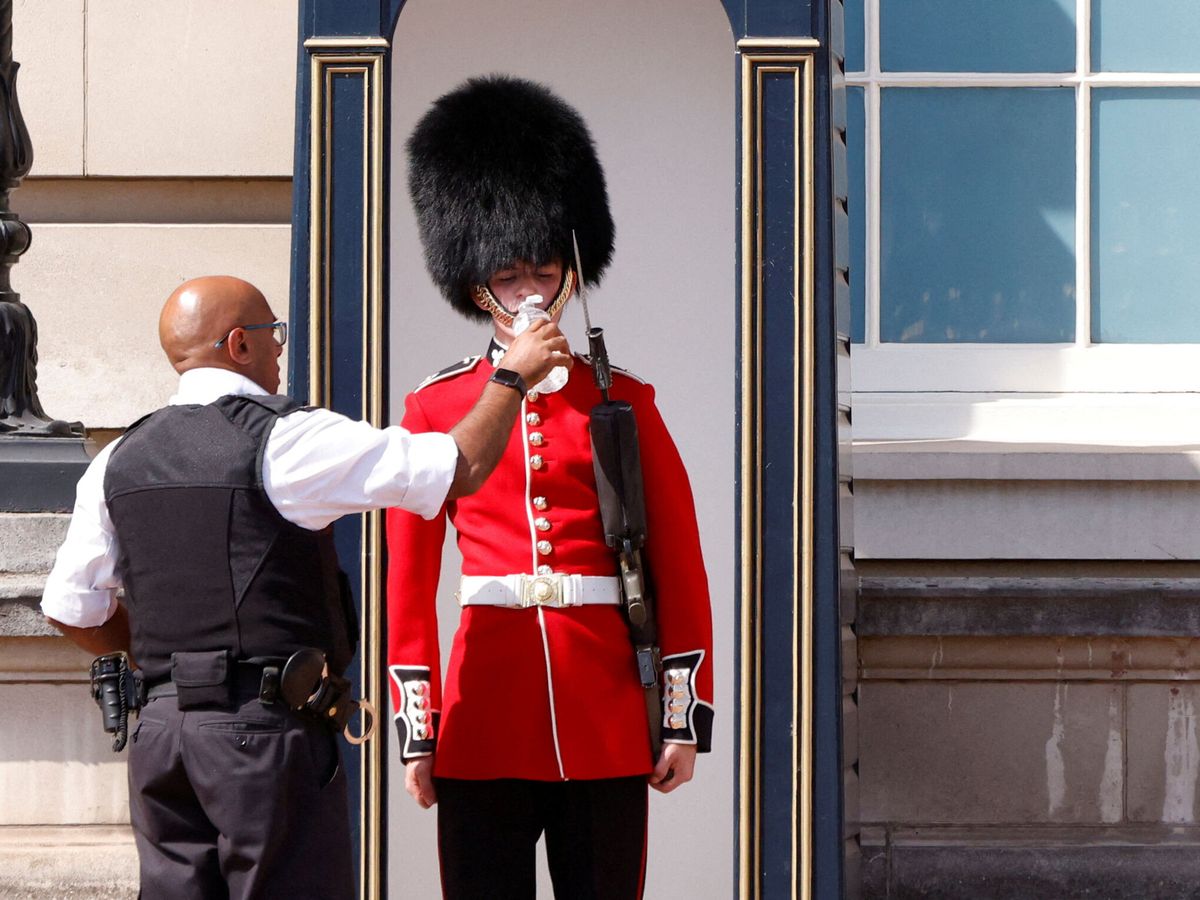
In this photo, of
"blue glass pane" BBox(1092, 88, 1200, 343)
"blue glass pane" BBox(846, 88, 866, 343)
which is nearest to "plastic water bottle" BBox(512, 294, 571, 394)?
"blue glass pane" BBox(846, 88, 866, 343)

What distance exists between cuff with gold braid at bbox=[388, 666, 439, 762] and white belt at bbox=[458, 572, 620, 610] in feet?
0.48

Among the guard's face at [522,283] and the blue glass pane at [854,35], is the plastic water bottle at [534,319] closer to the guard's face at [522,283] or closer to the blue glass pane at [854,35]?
the guard's face at [522,283]

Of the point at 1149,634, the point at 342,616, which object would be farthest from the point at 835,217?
the point at 1149,634

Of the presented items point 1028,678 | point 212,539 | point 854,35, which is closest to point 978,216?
point 854,35

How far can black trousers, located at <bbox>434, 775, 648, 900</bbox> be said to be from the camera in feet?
9.11

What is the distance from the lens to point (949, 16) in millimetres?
4625

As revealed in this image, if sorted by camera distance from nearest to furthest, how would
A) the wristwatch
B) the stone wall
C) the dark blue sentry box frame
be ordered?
the wristwatch, the dark blue sentry box frame, the stone wall

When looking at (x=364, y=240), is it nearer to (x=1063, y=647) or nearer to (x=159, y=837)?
(x=159, y=837)

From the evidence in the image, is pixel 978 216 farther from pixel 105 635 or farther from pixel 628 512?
pixel 105 635

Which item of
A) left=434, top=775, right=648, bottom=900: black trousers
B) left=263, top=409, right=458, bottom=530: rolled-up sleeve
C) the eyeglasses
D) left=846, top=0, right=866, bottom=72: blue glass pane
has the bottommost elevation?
left=434, top=775, right=648, bottom=900: black trousers

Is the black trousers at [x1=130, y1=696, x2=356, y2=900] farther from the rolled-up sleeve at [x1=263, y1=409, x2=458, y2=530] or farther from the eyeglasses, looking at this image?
the eyeglasses

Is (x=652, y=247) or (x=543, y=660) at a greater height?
(x=652, y=247)

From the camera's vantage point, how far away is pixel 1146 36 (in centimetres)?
464

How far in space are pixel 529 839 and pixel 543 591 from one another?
0.40 meters
